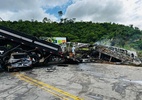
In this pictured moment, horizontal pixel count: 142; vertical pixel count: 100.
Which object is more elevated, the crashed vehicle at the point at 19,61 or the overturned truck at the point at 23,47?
the overturned truck at the point at 23,47

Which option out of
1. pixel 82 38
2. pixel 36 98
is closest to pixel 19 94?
pixel 36 98

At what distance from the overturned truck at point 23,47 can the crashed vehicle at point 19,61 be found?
0.26 m

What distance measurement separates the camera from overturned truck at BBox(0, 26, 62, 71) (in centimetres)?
1402

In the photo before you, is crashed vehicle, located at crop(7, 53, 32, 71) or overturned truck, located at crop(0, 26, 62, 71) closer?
crashed vehicle, located at crop(7, 53, 32, 71)

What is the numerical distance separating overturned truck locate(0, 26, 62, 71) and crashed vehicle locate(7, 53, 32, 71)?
258 mm

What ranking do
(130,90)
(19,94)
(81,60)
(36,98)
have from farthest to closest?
(81,60) → (130,90) → (19,94) → (36,98)

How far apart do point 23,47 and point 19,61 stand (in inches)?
67.8

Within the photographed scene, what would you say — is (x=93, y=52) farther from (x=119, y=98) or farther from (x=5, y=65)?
(x=119, y=98)

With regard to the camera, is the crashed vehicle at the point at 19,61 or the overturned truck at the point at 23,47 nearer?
the crashed vehicle at the point at 19,61

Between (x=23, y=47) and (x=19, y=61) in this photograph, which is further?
(x=23, y=47)

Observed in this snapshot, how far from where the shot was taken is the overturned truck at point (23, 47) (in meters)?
14.0

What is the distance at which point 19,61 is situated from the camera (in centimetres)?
1406

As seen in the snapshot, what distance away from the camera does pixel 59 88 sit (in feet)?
27.9

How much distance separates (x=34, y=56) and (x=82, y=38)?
54267 millimetres
